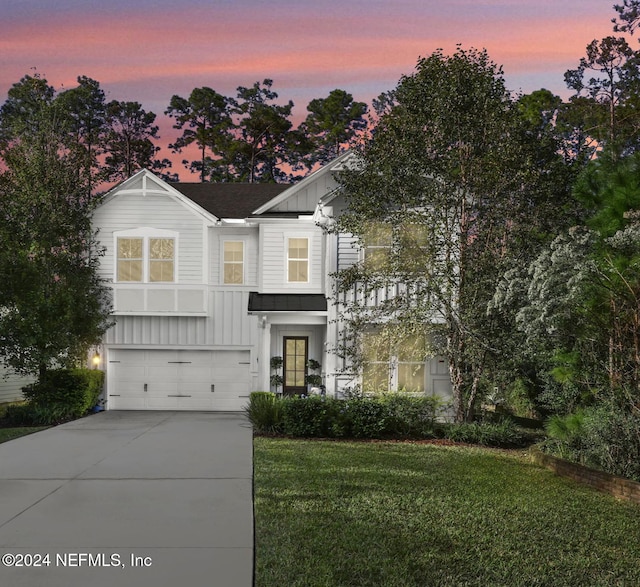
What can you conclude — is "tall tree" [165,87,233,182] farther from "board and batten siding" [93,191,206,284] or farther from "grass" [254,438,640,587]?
"grass" [254,438,640,587]

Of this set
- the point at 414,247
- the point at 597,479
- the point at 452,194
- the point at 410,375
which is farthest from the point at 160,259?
the point at 597,479

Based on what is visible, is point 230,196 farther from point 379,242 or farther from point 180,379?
point 379,242

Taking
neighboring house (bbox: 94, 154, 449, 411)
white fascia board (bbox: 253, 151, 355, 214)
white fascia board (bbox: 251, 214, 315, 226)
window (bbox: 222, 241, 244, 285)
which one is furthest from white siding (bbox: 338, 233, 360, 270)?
window (bbox: 222, 241, 244, 285)

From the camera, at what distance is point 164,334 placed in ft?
76.7

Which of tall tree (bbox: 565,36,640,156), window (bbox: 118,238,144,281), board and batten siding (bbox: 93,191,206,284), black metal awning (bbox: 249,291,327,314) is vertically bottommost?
black metal awning (bbox: 249,291,327,314)

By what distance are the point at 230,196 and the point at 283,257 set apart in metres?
4.29

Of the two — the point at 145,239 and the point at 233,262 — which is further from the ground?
the point at 145,239

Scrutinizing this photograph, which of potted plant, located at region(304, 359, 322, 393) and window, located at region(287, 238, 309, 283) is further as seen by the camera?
window, located at region(287, 238, 309, 283)

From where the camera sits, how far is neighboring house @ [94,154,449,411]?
74.4 feet

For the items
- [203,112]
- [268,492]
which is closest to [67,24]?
[268,492]

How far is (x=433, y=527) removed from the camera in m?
8.58

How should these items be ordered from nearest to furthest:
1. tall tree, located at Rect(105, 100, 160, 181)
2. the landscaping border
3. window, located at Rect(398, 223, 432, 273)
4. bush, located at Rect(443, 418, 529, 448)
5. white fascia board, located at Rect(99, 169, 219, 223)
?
the landscaping border, bush, located at Rect(443, 418, 529, 448), window, located at Rect(398, 223, 432, 273), white fascia board, located at Rect(99, 169, 219, 223), tall tree, located at Rect(105, 100, 160, 181)

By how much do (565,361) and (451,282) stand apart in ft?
13.1

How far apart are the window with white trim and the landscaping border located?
1350 centimetres
